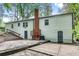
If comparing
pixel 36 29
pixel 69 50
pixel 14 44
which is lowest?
pixel 69 50

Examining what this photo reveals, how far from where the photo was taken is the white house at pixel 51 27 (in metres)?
3.05

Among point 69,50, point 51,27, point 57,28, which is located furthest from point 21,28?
point 69,50

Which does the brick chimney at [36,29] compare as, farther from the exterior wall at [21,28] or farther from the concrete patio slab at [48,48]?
the concrete patio slab at [48,48]

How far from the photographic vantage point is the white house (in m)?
3.05

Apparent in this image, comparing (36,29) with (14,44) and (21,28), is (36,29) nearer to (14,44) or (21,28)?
(21,28)

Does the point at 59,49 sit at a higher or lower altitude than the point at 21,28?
lower

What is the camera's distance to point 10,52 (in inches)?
112

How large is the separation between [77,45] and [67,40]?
22 cm

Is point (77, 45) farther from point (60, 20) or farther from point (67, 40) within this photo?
point (60, 20)

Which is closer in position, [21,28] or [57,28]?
[57,28]

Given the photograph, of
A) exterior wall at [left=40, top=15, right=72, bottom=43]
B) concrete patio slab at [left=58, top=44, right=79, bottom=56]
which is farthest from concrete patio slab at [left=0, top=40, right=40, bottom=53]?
concrete patio slab at [left=58, top=44, right=79, bottom=56]

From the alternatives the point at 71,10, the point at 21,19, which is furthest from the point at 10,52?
the point at 71,10

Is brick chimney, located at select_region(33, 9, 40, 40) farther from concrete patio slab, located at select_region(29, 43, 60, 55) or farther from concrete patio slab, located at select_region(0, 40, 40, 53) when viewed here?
concrete patio slab, located at select_region(29, 43, 60, 55)

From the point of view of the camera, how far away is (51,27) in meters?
3.11
